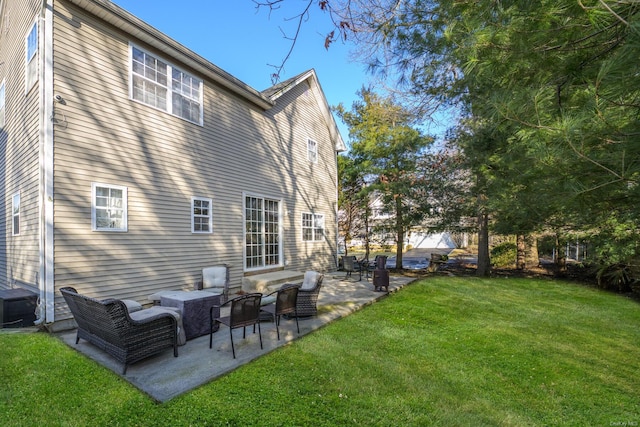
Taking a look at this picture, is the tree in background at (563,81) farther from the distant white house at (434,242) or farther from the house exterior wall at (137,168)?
the distant white house at (434,242)

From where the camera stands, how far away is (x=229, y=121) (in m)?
8.53

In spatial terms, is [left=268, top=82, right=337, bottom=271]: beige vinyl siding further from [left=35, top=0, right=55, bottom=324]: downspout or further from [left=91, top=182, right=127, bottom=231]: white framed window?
[left=35, top=0, right=55, bottom=324]: downspout

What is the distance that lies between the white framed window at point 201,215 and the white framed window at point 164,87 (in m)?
1.99

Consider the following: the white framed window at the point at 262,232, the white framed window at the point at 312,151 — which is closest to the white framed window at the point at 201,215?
the white framed window at the point at 262,232

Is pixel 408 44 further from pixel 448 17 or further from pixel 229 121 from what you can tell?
pixel 229 121

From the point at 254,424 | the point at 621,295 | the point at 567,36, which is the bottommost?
the point at 621,295

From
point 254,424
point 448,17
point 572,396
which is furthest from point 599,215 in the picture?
point 254,424

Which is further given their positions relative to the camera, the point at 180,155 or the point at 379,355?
the point at 180,155

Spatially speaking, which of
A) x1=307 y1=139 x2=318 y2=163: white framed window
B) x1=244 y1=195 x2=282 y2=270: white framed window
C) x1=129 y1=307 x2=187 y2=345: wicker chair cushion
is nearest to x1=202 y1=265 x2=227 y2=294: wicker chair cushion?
x1=244 y1=195 x2=282 y2=270: white framed window

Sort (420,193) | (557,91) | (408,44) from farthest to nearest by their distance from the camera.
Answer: (420,193) < (408,44) < (557,91)

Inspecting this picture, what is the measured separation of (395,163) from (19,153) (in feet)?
38.5

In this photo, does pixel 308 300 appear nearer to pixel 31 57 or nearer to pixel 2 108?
pixel 31 57

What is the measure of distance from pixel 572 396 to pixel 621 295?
9.76 meters

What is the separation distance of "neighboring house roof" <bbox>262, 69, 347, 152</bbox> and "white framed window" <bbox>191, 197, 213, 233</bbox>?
406 cm
